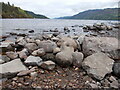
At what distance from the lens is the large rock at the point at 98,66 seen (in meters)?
5.29

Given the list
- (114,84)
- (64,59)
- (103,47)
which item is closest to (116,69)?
(114,84)

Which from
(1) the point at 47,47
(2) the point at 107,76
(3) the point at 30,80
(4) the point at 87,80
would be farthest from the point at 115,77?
(1) the point at 47,47

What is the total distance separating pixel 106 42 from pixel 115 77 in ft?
7.66

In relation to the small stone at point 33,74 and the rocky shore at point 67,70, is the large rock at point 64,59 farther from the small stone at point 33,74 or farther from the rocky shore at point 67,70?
the small stone at point 33,74

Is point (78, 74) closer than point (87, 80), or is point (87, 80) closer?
point (87, 80)

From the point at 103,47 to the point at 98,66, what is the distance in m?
1.74

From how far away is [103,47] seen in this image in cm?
712

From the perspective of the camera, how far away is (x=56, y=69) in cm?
611

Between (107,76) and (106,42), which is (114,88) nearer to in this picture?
(107,76)

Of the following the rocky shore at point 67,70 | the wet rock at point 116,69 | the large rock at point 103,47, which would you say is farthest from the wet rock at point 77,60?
the wet rock at point 116,69

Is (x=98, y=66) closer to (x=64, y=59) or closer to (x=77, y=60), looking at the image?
A: (x=77, y=60)

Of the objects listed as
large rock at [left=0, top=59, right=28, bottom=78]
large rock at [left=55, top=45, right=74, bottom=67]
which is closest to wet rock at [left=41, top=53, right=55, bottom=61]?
large rock at [left=55, top=45, right=74, bottom=67]

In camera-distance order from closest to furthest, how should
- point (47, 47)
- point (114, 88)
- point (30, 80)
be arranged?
point (114, 88)
point (30, 80)
point (47, 47)

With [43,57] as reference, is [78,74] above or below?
below
